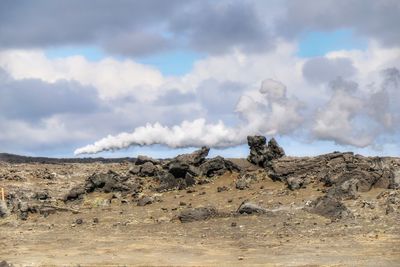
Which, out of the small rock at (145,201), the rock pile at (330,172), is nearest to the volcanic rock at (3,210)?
the small rock at (145,201)

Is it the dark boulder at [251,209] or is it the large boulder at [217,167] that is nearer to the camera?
the dark boulder at [251,209]

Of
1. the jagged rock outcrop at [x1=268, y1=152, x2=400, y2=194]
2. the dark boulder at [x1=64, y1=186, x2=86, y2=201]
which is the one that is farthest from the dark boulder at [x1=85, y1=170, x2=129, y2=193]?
the jagged rock outcrop at [x1=268, y1=152, x2=400, y2=194]

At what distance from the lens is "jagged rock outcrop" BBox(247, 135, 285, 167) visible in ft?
152

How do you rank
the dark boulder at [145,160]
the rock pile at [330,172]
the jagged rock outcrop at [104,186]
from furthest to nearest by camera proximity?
the dark boulder at [145,160]
the jagged rock outcrop at [104,186]
the rock pile at [330,172]

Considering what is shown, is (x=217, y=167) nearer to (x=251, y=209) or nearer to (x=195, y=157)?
(x=195, y=157)

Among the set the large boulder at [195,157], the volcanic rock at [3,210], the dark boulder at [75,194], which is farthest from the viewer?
the large boulder at [195,157]

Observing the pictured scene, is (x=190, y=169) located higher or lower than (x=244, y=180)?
higher

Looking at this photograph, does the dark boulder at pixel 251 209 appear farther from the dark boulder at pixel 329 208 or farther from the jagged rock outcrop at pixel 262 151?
the jagged rock outcrop at pixel 262 151

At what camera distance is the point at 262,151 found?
4753cm

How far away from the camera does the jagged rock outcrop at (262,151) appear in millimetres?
46250

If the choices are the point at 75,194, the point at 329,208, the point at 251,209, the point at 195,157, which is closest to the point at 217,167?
the point at 195,157

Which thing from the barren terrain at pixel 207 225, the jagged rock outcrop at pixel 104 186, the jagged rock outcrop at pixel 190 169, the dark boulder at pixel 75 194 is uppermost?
the jagged rock outcrop at pixel 190 169

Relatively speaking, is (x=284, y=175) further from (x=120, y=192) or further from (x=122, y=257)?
(x=122, y=257)

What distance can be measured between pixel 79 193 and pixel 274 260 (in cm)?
2423
